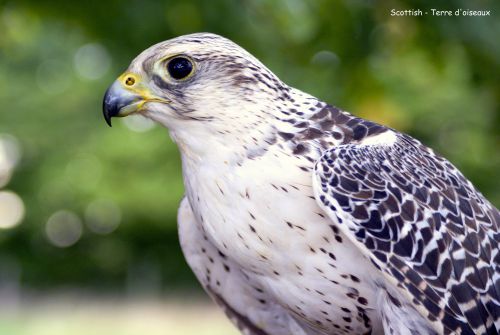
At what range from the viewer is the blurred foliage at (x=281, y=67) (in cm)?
529

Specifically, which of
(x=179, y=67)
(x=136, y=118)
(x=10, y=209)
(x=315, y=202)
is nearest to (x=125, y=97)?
(x=179, y=67)

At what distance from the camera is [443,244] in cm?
304

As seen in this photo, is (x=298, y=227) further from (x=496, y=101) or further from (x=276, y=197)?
(x=496, y=101)

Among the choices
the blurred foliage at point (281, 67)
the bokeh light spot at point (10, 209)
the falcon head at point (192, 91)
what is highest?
the falcon head at point (192, 91)

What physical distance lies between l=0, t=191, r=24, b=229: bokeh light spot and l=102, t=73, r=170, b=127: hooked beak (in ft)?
73.6

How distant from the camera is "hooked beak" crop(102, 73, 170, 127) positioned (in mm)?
3096

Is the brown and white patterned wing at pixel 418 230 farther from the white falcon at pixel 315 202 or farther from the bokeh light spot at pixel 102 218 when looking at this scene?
the bokeh light spot at pixel 102 218

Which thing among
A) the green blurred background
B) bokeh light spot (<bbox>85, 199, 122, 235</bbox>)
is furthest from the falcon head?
bokeh light spot (<bbox>85, 199, 122, 235</bbox>)

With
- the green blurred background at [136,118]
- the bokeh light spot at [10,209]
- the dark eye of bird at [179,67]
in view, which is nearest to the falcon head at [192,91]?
the dark eye of bird at [179,67]

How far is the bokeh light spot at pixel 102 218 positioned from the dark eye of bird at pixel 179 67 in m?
23.2

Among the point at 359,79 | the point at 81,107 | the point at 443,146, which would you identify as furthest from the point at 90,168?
the point at 359,79

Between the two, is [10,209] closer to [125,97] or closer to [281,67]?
[281,67]

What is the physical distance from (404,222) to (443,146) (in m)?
5.04

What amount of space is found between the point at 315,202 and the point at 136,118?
89.7 inches
